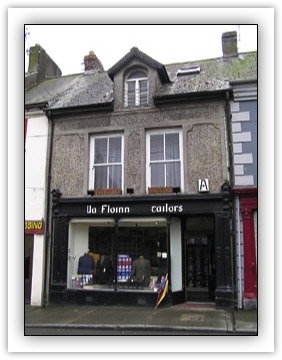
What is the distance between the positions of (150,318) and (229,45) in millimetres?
8573

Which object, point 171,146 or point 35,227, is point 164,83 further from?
point 35,227

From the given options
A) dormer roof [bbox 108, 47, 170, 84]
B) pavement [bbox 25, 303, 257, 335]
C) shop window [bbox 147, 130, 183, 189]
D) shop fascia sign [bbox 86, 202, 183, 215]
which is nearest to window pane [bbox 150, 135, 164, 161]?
shop window [bbox 147, 130, 183, 189]

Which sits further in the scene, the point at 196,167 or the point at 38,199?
the point at 38,199

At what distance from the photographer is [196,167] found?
10.8 metres

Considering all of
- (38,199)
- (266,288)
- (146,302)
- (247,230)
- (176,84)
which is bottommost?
(146,302)

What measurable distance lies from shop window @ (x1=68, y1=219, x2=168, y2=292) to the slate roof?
3.46 m

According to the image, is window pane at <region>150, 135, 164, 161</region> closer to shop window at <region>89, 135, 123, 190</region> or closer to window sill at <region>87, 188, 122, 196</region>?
shop window at <region>89, 135, 123, 190</region>

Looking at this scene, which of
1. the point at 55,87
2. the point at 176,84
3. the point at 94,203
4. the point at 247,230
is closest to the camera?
the point at 247,230

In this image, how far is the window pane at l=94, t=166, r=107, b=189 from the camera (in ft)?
37.8

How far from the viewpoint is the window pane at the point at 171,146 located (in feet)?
36.8

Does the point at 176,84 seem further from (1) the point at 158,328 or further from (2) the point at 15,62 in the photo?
(1) the point at 158,328

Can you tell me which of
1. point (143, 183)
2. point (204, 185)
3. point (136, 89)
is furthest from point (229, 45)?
point (143, 183)

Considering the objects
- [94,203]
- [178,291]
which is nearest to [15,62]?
[94,203]

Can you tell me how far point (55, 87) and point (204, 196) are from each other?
21.9ft
